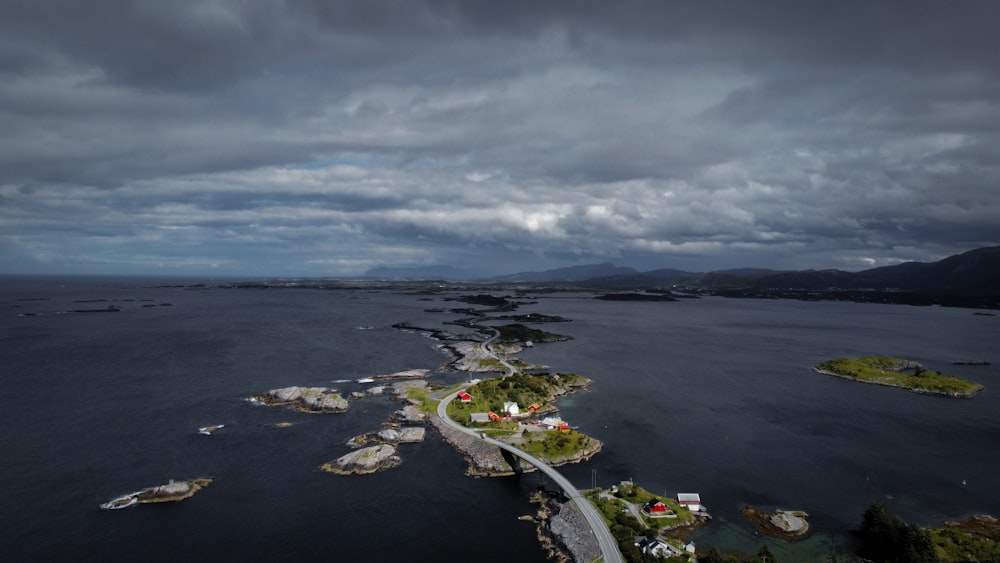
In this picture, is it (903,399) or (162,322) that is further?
(162,322)

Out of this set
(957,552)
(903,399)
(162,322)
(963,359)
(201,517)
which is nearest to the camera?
(957,552)

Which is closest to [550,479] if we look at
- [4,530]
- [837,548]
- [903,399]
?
[837,548]

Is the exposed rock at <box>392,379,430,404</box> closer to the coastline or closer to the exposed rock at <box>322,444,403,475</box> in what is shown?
the exposed rock at <box>322,444,403,475</box>

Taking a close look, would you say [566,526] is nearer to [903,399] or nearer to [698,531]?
[698,531]

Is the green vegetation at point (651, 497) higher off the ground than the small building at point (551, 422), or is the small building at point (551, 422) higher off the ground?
the small building at point (551, 422)

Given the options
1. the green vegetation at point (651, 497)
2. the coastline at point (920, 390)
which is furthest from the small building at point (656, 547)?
the coastline at point (920, 390)

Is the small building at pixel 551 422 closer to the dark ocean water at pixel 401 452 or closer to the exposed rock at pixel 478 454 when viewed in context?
the dark ocean water at pixel 401 452
